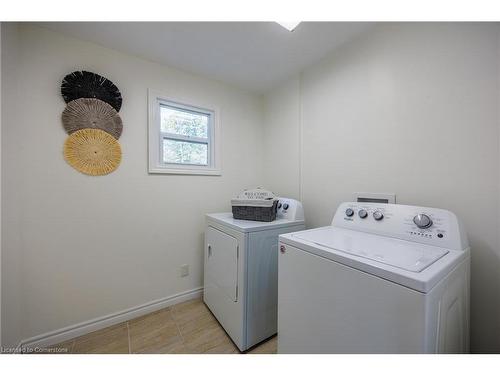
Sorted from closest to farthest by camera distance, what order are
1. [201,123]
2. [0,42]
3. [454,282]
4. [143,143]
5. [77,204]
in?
[454,282] < [0,42] < [77,204] < [143,143] < [201,123]

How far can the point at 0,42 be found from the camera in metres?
1.11

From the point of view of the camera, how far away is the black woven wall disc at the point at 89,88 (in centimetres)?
146

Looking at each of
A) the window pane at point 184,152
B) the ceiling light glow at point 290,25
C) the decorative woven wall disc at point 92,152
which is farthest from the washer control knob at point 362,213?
the decorative woven wall disc at point 92,152

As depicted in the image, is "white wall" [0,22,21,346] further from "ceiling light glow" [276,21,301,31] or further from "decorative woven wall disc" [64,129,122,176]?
"ceiling light glow" [276,21,301,31]

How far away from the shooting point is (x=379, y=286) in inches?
27.3

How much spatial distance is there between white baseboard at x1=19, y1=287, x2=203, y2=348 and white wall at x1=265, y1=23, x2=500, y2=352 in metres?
1.59

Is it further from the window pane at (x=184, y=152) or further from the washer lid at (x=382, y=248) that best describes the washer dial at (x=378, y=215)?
A: the window pane at (x=184, y=152)

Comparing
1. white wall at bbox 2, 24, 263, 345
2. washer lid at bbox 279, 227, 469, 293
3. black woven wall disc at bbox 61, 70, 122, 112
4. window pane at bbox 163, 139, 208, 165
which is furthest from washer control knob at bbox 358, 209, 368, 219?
black woven wall disc at bbox 61, 70, 122, 112

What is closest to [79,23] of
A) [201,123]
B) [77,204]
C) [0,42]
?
[0,42]

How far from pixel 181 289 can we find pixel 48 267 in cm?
105

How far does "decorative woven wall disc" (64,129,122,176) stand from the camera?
148 cm

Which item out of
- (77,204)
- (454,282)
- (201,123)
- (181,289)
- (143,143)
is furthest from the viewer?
(201,123)

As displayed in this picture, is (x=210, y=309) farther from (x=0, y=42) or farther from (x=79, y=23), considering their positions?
(x=79, y=23)

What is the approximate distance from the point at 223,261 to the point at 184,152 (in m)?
1.17
